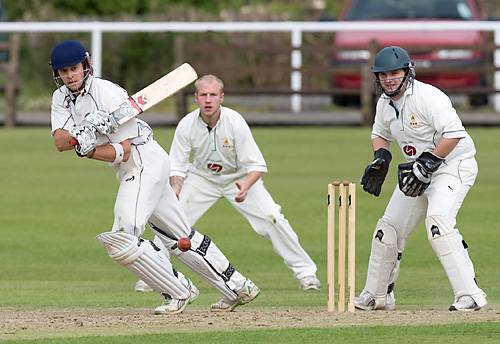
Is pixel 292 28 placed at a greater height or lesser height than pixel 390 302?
greater

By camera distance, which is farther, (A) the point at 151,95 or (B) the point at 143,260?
(A) the point at 151,95

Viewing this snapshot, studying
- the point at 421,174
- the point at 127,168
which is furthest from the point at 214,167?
the point at 421,174

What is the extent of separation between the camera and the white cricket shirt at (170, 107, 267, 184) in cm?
1086

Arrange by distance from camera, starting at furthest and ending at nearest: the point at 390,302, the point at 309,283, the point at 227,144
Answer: the point at 309,283, the point at 227,144, the point at 390,302

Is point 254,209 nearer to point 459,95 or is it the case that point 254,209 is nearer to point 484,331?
point 484,331

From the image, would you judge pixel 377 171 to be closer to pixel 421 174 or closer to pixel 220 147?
pixel 421 174

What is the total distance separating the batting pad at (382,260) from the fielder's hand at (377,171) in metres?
0.26

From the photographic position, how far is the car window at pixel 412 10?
23.8 m

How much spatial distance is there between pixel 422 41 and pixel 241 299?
14052 millimetres

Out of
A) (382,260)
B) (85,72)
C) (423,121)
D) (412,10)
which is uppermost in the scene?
(412,10)

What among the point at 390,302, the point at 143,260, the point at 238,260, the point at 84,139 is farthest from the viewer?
the point at 238,260

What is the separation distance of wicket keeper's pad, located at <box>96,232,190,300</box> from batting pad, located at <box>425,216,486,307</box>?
1551mm

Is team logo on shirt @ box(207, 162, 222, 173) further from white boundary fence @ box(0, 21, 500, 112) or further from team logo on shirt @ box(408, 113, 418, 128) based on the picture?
white boundary fence @ box(0, 21, 500, 112)

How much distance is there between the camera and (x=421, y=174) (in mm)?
9164
